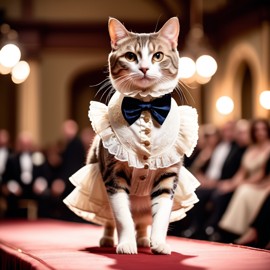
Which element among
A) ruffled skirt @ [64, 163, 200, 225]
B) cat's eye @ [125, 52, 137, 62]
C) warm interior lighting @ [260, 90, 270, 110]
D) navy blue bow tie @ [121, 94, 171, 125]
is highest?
warm interior lighting @ [260, 90, 270, 110]

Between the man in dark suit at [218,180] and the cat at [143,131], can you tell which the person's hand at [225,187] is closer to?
the man in dark suit at [218,180]

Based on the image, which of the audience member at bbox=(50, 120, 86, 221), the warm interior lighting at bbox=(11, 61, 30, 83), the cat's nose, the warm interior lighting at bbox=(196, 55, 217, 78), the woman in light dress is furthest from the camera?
the warm interior lighting at bbox=(11, 61, 30, 83)

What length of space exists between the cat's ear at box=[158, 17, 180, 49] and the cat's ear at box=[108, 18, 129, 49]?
0.16 m

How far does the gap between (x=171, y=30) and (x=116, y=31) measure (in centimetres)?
24

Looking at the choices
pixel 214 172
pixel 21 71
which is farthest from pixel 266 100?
pixel 21 71

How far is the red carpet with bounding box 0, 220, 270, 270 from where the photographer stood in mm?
2576

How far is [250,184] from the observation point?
6.12m

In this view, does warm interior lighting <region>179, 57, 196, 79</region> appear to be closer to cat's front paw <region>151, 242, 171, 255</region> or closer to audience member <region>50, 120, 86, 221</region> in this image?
audience member <region>50, 120, 86, 221</region>

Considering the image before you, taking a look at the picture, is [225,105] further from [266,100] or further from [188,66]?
[188,66]

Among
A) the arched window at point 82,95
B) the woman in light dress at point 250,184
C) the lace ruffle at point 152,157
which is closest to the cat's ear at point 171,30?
the lace ruffle at point 152,157

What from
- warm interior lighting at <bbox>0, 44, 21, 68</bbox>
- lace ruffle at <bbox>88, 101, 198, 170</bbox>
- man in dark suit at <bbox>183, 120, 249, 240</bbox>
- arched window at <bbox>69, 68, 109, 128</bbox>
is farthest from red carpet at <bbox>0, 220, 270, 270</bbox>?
arched window at <bbox>69, 68, 109, 128</bbox>

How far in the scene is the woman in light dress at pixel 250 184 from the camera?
5.92 meters

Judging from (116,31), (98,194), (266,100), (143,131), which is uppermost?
(266,100)

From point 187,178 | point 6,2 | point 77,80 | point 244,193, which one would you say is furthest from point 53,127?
point 187,178
